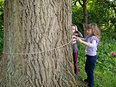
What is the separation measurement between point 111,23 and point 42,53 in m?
9.36

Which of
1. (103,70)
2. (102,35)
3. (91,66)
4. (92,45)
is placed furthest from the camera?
(102,35)

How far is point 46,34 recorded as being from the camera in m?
1.93

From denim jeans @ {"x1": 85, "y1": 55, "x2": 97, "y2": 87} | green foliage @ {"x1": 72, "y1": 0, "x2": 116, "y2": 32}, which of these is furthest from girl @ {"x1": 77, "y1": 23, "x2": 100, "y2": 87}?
green foliage @ {"x1": 72, "y1": 0, "x2": 116, "y2": 32}

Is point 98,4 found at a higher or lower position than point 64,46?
higher

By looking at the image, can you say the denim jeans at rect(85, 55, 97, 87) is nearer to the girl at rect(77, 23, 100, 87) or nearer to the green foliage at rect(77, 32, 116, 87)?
the girl at rect(77, 23, 100, 87)

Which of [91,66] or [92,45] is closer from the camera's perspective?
[92,45]

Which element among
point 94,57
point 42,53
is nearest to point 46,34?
point 42,53

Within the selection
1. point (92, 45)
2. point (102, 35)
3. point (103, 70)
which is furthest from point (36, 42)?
point (102, 35)

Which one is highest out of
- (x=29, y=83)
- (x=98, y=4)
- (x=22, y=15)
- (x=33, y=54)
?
(x=98, y=4)

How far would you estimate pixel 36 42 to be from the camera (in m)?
1.91

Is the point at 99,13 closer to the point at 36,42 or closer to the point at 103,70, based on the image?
the point at 103,70

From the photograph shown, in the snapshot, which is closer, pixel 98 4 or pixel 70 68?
pixel 70 68

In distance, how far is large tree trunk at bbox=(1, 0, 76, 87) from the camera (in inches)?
73.5

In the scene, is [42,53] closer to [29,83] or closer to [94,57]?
[29,83]
